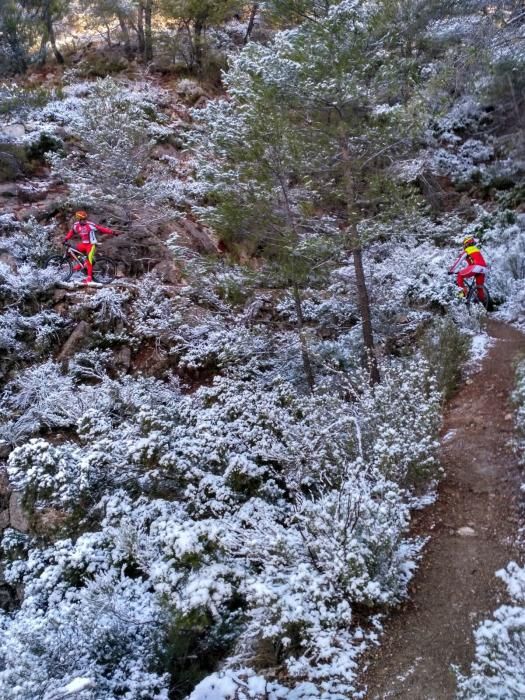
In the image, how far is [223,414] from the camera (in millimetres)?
6785

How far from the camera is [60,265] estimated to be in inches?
468

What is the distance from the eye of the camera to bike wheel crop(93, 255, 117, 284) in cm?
1238

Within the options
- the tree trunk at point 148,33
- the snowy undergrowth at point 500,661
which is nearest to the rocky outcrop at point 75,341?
the snowy undergrowth at point 500,661

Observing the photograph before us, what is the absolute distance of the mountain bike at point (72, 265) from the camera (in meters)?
11.7

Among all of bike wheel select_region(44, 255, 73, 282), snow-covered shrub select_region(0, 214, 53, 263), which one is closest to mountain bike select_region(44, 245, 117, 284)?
bike wheel select_region(44, 255, 73, 282)

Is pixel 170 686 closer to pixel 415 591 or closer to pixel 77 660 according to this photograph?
pixel 77 660

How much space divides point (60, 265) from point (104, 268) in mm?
1084

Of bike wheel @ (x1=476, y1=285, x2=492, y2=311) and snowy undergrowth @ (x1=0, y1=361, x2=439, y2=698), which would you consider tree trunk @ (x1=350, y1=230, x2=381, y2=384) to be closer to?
snowy undergrowth @ (x1=0, y1=361, x2=439, y2=698)

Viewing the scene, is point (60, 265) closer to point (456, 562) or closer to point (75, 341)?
point (75, 341)

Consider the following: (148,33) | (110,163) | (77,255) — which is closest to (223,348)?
(77,255)

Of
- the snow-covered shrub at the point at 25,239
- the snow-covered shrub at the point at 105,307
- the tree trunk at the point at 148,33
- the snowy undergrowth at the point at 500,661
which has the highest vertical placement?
the tree trunk at the point at 148,33

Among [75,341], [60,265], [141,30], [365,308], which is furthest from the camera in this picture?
[141,30]

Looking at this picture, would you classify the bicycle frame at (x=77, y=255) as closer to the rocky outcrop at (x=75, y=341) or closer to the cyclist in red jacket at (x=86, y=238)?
the cyclist in red jacket at (x=86, y=238)

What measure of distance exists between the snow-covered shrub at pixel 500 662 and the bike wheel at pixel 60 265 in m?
10.9
